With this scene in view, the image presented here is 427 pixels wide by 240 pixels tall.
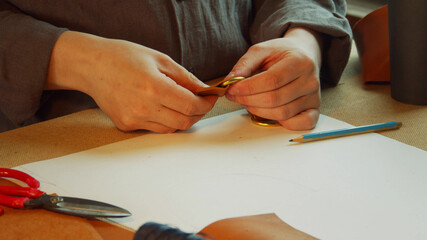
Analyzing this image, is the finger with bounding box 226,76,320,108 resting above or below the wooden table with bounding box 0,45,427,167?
above

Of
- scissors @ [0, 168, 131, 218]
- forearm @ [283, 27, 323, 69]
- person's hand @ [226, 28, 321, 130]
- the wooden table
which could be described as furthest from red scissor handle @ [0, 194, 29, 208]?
forearm @ [283, 27, 323, 69]

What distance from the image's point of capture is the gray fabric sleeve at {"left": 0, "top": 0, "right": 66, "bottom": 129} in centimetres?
71

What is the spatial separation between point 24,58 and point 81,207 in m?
0.31

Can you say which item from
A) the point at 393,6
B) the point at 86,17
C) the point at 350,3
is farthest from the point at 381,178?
the point at 350,3

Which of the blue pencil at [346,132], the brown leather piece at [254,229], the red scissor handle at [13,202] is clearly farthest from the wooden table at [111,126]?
the brown leather piece at [254,229]

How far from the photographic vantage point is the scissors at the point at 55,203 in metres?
Result: 0.50

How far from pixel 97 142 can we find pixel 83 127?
6 centimetres

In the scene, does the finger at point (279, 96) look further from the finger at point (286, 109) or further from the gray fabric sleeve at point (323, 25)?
the gray fabric sleeve at point (323, 25)

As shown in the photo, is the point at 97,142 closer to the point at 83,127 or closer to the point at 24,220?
the point at 83,127

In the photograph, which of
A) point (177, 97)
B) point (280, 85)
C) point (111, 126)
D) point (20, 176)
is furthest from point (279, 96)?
point (20, 176)

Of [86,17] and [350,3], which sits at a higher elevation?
[86,17]

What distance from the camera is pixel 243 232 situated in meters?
0.47

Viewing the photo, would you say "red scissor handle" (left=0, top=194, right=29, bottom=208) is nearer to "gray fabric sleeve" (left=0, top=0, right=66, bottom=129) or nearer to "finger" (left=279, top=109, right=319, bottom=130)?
"gray fabric sleeve" (left=0, top=0, right=66, bottom=129)

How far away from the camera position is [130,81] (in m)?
0.67
